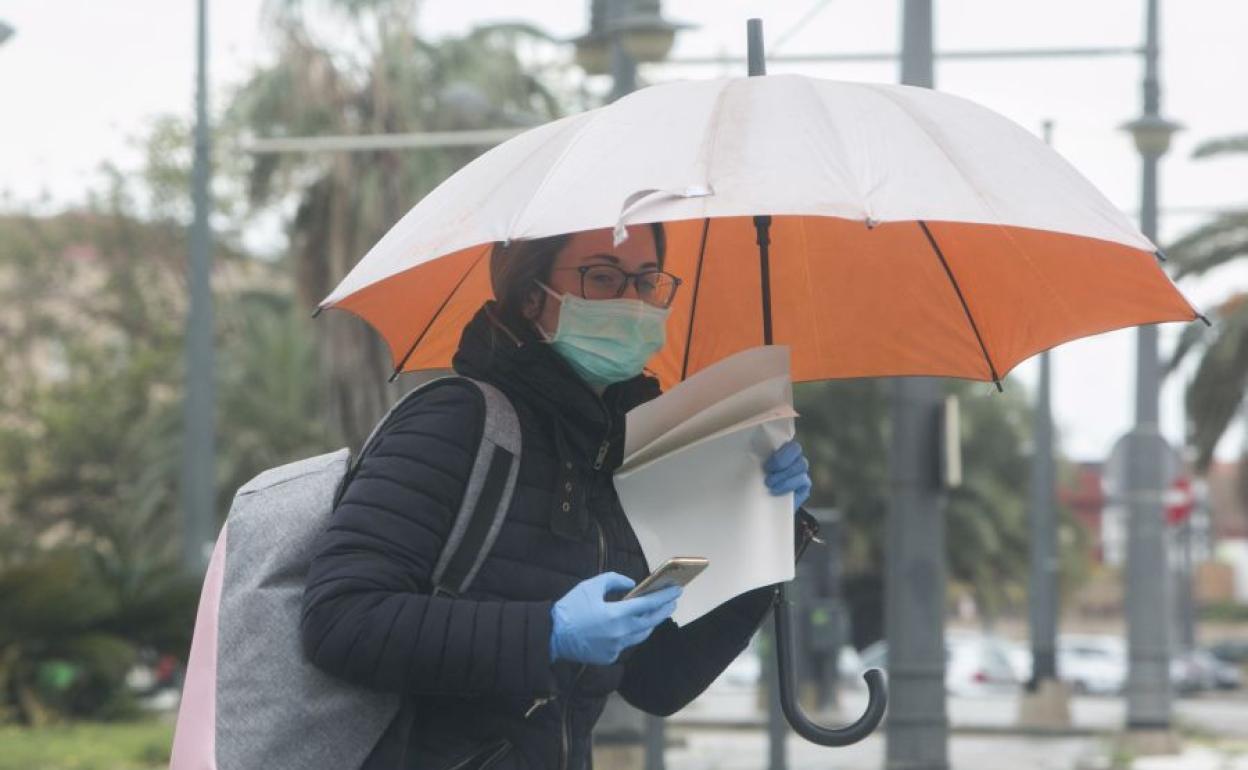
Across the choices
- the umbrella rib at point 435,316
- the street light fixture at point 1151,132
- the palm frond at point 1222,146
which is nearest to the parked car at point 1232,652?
the palm frond at point 1222,146

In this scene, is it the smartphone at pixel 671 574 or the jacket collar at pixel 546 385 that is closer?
the smartphone at pixel 671 574

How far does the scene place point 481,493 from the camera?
120 inches

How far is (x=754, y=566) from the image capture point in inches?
135

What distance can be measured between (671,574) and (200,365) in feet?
60.3

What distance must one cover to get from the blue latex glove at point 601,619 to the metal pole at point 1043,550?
2625cm

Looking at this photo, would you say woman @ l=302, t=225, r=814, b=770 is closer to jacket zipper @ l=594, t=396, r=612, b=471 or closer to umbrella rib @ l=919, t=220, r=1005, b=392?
jacket zipper @ l=594, t=396, r=612, b=471

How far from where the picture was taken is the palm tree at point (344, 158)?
2311cm

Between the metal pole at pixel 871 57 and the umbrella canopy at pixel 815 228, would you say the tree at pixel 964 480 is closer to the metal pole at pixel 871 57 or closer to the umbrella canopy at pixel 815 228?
the metal pole at pixel 871 57

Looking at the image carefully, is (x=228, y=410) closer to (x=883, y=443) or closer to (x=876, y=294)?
(x=883, y=443)

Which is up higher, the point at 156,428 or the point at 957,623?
the point at 156,428

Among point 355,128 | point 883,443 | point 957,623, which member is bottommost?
point 957,623

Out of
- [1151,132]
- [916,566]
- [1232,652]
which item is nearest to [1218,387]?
[1151,132]

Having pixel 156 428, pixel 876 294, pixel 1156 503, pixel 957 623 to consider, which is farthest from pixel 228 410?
pixel 957 623

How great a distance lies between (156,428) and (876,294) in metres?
30.3
